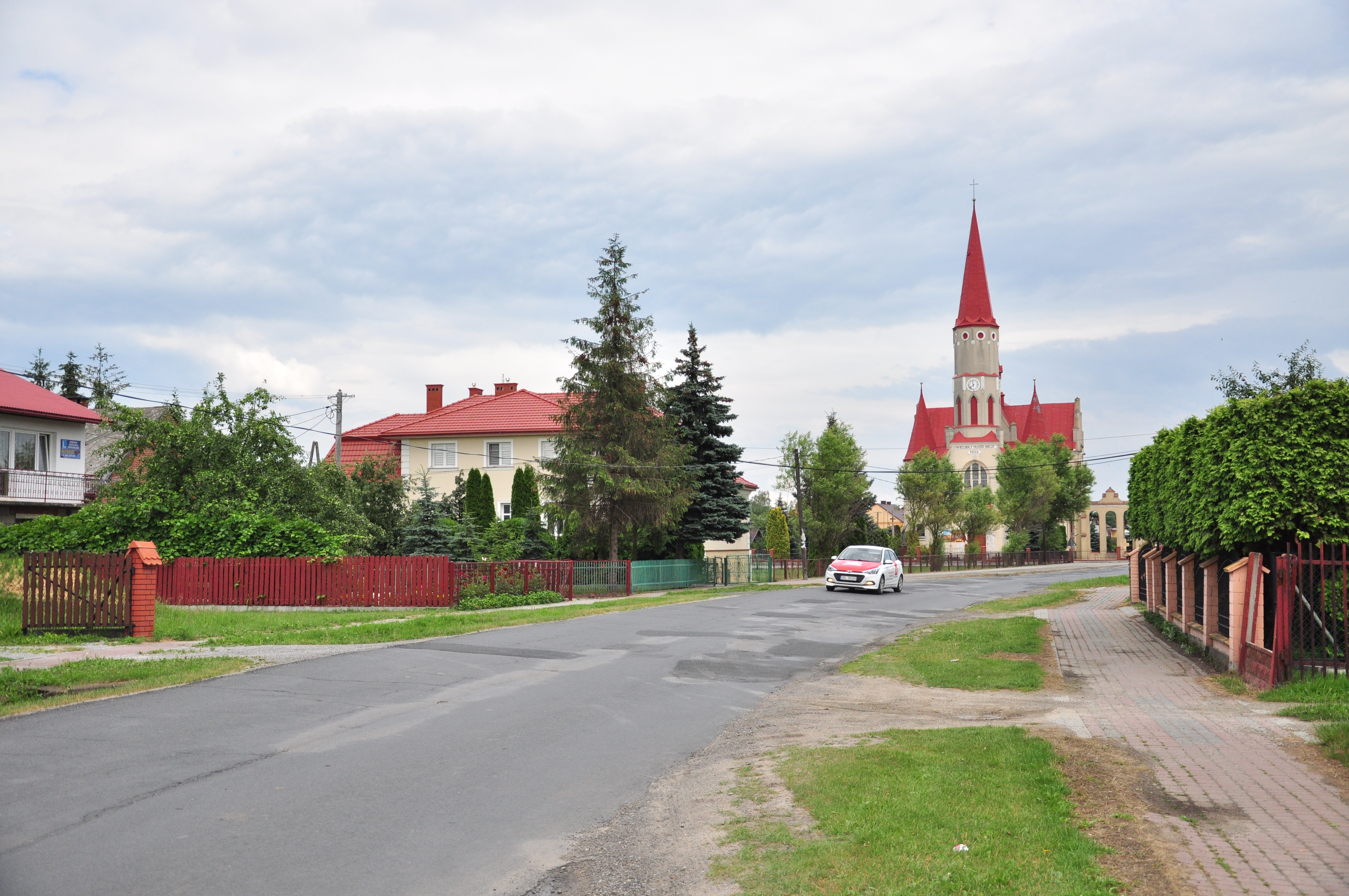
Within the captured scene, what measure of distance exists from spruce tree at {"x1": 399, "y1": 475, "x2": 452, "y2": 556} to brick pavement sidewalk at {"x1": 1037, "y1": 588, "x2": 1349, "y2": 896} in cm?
2506

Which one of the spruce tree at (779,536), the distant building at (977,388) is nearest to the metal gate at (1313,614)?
the spruce tree at (779,536)

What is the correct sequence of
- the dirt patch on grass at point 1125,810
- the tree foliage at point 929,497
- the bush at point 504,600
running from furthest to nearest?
the tree foliage at point 929,497 < the bush at point 504,600 < the dirt patch on grass at point 1125,810

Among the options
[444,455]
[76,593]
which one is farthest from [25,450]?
[76,593]

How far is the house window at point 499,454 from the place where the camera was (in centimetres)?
5200

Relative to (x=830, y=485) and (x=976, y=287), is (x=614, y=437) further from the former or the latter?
(x=976, y=287)

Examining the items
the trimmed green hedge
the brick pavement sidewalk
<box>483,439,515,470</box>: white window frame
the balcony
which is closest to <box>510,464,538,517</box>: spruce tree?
<box>483,439,515,470</box>: white window frame

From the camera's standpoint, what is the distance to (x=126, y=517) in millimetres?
27781

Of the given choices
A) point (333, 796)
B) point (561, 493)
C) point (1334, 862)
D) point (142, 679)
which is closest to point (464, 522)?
point (561, 493)

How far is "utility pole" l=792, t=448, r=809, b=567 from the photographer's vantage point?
5172 centimetres

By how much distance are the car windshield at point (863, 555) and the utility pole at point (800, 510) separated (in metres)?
14.6

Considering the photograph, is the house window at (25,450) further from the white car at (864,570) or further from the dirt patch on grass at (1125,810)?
the dirt patch on grass at (1125,810)

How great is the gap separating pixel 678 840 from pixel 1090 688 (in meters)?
8.00

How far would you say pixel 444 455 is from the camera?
52.8 meters

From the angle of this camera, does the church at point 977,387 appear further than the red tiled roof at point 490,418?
Yes
